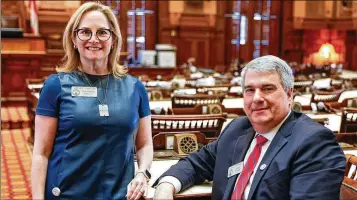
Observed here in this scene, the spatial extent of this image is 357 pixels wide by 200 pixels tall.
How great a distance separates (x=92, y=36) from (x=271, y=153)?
81 cm

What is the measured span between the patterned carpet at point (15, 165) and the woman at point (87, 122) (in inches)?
108

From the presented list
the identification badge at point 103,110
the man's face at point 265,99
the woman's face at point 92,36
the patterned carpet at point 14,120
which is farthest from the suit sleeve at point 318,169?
the patterned carpet at point 14,120

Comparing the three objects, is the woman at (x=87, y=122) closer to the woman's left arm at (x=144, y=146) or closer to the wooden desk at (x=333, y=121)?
the woman's left arm at (x=144, y=146)

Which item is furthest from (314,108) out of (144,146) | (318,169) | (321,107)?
(318,169)

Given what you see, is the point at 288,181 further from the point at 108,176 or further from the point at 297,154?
the point at 108,176

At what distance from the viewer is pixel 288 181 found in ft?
6.02

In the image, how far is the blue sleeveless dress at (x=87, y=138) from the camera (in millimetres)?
2029

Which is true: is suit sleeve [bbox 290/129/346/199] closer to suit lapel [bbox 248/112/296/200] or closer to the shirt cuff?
suit lapel [bbox 248/112/296/200]

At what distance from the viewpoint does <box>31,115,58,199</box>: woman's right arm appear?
2.01 m

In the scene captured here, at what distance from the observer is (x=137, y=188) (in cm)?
206

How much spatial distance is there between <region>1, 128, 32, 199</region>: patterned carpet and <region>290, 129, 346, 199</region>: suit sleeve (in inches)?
131

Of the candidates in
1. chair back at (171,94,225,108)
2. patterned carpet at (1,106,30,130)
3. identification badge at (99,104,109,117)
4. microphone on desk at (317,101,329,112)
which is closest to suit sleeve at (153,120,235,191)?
identification badge at (99,104,109,117)

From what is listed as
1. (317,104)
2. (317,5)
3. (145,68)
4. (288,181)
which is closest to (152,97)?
(317,104)

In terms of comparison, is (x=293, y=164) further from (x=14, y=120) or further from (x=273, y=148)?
(x=14, y=120)
